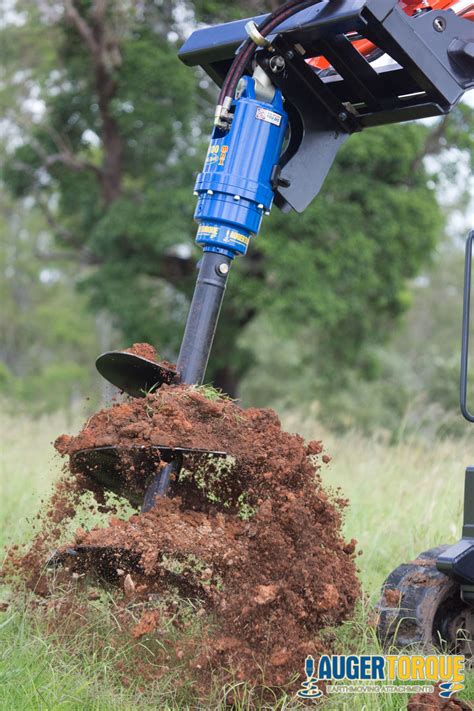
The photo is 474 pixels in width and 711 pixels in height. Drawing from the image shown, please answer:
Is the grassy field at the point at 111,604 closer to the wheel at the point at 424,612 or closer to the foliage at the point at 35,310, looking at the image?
the wheel at the point at 424,612

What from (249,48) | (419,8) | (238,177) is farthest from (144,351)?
(419,8)

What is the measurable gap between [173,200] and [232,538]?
1335 centimetres

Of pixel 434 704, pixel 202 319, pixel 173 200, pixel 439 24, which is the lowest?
pixel 434 704

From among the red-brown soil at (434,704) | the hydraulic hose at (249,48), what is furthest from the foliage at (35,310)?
the red-brown soil at (434,704)

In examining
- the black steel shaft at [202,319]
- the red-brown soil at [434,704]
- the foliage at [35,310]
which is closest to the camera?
the red-brown soil at [434,704]

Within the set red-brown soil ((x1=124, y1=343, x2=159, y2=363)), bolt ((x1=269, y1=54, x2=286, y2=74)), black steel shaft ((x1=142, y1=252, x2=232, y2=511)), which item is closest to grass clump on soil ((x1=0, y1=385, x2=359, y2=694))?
black steel shaft ((x1=142, y1=252, x2=232, y2=511))

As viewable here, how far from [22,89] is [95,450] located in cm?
1972

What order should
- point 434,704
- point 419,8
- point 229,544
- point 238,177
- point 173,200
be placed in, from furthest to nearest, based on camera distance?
point 173,200, point 419,8, point 238,177, point 229,544, point 434,704

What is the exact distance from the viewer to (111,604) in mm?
3451

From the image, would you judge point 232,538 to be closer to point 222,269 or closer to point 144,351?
point 144,351

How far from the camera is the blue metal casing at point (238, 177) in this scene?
3424mm

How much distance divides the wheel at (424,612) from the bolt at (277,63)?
195cm

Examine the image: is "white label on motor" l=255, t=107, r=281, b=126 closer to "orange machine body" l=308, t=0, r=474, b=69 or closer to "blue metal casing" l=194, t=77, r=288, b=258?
"blue metal casing" l=194, t=77, r=288, b=258

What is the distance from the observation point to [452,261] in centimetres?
3781
